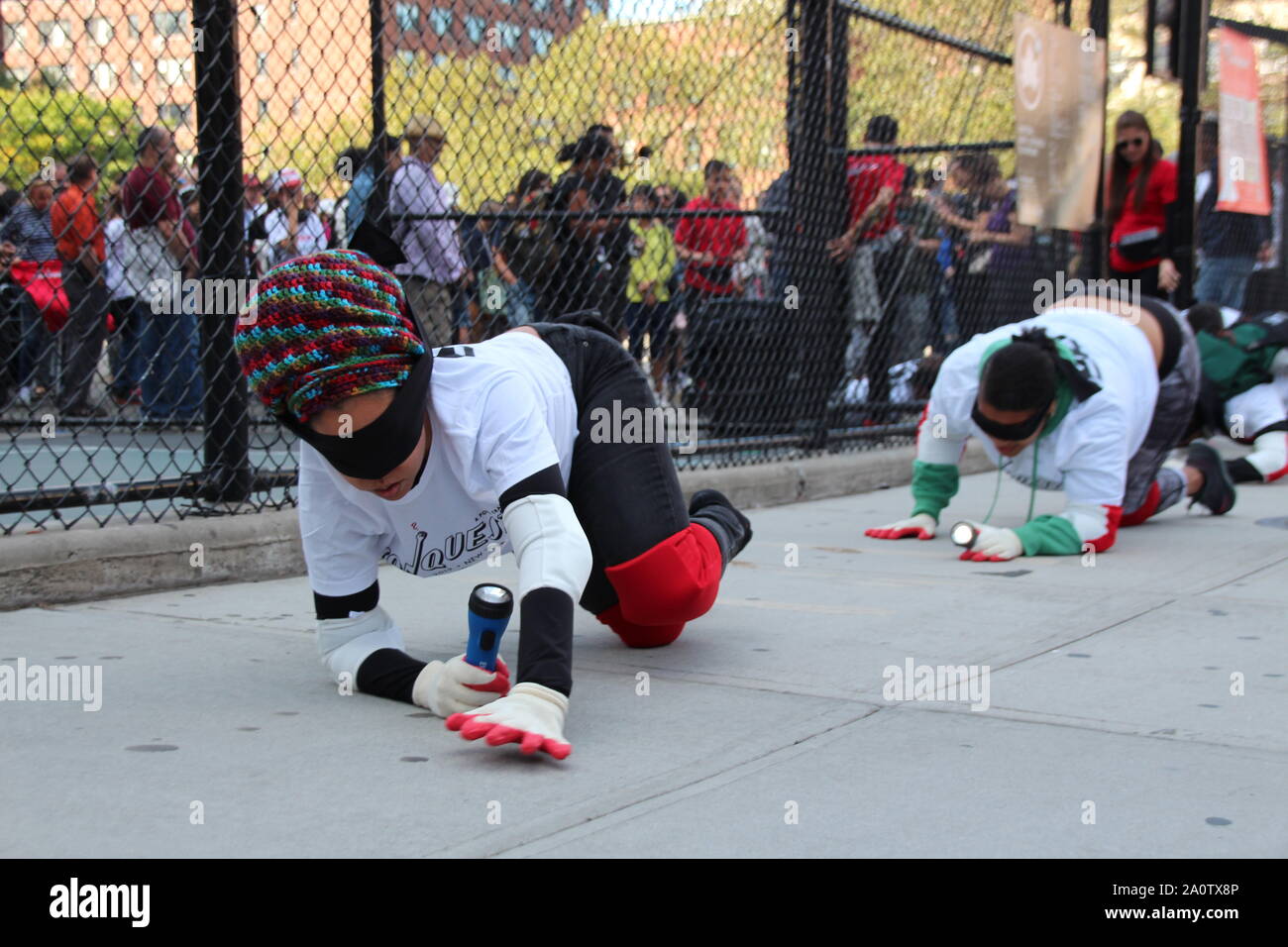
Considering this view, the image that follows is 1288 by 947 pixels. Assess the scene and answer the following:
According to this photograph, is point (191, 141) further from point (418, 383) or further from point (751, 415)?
point (751, 415)

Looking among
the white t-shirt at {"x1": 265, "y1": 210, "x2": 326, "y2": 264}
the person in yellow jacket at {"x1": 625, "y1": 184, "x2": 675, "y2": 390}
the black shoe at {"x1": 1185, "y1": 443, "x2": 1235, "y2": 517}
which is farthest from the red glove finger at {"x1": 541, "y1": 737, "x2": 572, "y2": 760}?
the person in yellow jacket at {"x1": 625, "y1": 184, "x2": 675, "y2": 390}

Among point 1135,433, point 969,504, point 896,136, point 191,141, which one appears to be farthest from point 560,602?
point 896,136

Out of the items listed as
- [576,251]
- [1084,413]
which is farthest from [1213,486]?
[576,251]

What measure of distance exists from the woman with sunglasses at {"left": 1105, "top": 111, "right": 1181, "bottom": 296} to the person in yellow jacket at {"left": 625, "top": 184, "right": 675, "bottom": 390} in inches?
118

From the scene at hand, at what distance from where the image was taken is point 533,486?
278 centimetres

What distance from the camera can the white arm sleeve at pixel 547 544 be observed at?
2695 millimetres

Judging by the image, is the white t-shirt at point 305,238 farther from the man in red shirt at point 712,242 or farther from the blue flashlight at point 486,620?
the blue flashlight at point 486,620

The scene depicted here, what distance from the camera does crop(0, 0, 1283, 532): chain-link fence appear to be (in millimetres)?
5477

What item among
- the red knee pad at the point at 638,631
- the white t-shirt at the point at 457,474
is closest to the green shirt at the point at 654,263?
the red knee pad at the point at 638,631

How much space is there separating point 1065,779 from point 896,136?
20.5 ft

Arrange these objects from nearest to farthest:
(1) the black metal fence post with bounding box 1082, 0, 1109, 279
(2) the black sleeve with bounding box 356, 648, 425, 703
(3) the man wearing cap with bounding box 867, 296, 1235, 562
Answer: (2) the black sleeve with bounding box 356, 648, 425, 703 < (3) the man wearing cap with bounding box 867, 296, 1235, 562 < (1) the black metal fence post with bounding box 1082, 0, 1109, 279

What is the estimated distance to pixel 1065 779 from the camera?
2617 millimetres

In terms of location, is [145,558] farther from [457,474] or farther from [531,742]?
[531,742]

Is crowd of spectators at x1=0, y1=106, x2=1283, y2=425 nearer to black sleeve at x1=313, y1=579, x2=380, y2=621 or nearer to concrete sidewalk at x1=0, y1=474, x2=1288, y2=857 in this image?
concrete sidewalk at x1=0, y1=474, x2=1288, y2=857
